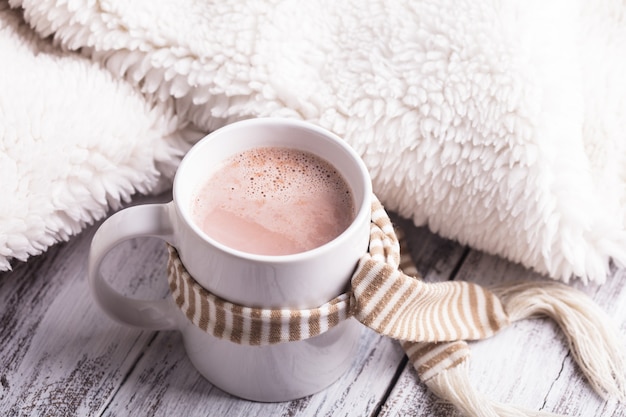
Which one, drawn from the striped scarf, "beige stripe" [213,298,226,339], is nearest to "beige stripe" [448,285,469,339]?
the striped scarf

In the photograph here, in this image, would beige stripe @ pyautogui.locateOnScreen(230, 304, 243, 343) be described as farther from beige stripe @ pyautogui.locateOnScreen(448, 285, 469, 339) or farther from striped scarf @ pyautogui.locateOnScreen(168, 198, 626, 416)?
beige stripe @ pyautogui.locateOnScreen(448, 285, 469, 339)

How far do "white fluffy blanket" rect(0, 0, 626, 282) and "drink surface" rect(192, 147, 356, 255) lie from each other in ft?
0.33

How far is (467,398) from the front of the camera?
0.63m

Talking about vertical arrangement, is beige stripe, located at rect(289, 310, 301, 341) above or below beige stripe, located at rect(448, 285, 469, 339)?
above

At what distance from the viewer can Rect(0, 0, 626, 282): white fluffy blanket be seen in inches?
25.7

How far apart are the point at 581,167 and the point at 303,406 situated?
0.31 meters

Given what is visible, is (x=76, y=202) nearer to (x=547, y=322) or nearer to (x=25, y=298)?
(x=25, y=298)

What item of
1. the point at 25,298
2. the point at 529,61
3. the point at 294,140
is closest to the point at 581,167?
the point at 529,61

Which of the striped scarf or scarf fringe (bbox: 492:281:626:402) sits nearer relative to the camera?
the striped scarf

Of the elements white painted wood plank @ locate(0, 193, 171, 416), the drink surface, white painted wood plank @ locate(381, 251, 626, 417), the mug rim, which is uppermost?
the mug rim

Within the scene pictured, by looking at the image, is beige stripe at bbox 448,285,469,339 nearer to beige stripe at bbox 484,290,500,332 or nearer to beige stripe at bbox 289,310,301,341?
beige stripe at bbox 484,290,500,332

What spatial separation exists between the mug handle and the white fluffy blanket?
9 centimetres

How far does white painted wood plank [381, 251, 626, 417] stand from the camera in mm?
646

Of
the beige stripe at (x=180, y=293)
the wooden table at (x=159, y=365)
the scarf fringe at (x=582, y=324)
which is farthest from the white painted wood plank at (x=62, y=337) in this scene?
the scarf fringe at (x=582, y=324)
